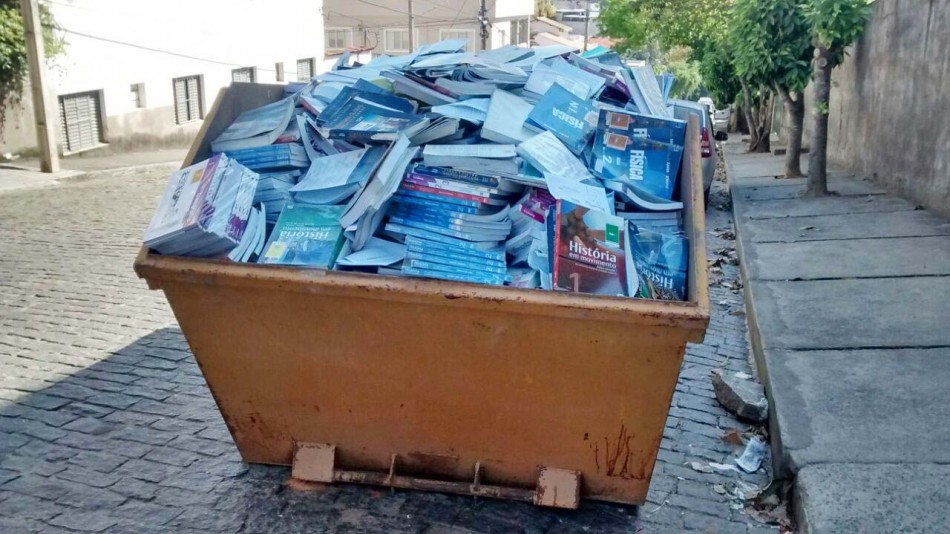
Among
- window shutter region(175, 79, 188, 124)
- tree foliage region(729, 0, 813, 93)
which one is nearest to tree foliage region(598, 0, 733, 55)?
tree foliage region(729, 0, 813, 93)

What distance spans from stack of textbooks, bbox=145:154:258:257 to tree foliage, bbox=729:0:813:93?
10.3 metres

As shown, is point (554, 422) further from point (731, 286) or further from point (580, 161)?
point (731, 286)

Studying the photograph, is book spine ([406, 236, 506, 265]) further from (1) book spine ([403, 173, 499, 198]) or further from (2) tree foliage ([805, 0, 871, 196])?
(2) tree foliage ([805, 0, 871, 196])

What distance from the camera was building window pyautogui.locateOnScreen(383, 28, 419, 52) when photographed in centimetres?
4350

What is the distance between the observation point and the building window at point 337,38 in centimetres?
4459

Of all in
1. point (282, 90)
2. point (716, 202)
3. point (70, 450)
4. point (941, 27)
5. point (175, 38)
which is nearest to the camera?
point (70, 450)

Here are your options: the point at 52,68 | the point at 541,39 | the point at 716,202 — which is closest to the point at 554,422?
the point at 716,202

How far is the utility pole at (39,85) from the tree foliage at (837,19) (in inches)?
499

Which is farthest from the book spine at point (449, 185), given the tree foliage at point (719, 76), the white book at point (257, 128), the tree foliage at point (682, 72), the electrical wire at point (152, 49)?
the tree foliage at point (682, 72)

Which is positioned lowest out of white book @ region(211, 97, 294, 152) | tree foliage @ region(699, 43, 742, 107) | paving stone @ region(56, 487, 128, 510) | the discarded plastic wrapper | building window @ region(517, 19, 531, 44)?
the discarded plastic wrapper

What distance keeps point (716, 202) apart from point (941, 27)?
4.66 m

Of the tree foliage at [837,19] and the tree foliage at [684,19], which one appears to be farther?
the tree foliage at [684,19]

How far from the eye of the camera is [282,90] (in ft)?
14.4

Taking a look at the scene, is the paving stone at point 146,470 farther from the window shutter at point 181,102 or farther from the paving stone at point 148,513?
the window shutter at point 181,102
